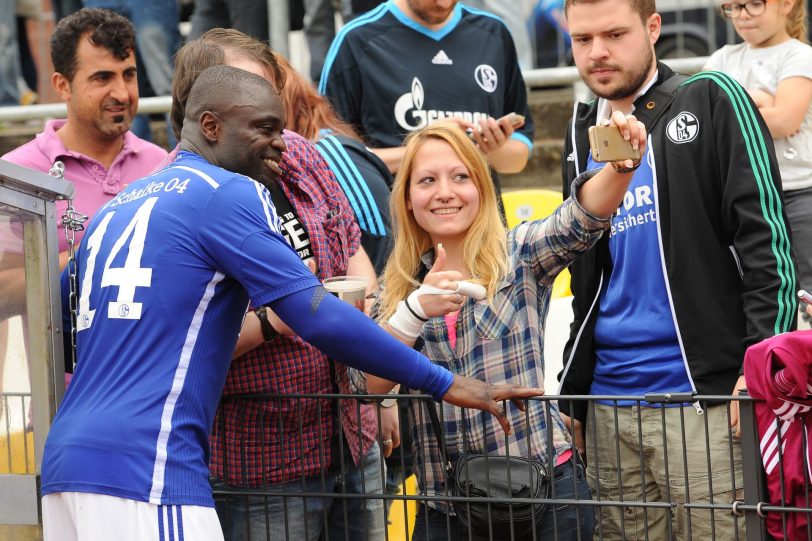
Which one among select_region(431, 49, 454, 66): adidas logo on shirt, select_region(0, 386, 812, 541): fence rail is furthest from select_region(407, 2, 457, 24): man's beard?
select_region(0, 386, 812, 541): fence rail

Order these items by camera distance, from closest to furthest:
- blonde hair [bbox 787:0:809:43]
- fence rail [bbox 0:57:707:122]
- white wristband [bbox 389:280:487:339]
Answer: white wristband [bbox 389:280:487:339]
blonde hair [bbox 787:0:809:43]
fence rail [bbox 0:57:707:122]

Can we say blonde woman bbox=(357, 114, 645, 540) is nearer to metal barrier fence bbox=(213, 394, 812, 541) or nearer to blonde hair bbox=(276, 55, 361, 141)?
metal barrier fence bbox=(213, 394, 812, 541)

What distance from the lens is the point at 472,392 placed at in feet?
10.6

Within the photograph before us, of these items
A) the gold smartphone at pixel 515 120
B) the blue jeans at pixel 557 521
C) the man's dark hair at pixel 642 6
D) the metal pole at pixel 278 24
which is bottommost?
the blue jeans at pixel 557 521

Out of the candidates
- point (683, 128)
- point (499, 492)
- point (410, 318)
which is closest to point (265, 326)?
point (410, 318)

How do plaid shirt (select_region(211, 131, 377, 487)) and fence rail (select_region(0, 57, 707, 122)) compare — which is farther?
fence rail (select_region(0, 57, 707, 122))

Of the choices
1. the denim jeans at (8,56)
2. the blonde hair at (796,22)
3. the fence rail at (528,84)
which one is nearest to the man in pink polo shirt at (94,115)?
the blonde hair at (796,22)

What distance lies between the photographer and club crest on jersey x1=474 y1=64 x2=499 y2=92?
555 centimetres

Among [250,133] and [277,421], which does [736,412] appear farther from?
[250,133]

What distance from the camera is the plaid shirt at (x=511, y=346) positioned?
3.65 metres

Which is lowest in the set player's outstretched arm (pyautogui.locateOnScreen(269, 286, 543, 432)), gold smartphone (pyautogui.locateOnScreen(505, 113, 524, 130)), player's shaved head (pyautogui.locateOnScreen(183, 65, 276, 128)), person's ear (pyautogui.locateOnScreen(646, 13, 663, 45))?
player's outstretched arm (pyautogui.locateOnScreen(269, 286, 543, 432))

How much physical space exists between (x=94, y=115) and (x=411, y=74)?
4.57 feet

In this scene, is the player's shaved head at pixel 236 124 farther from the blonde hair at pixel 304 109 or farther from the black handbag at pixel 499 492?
the blonde hair at pixel 304 109

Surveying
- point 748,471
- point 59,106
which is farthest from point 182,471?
point 59,106
